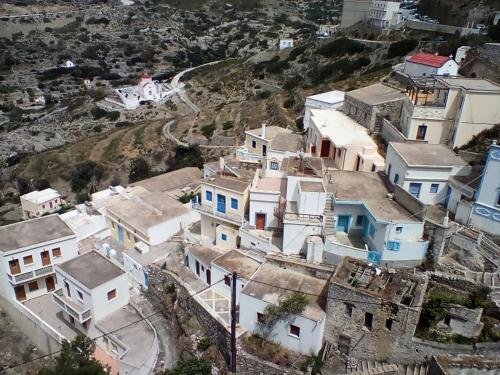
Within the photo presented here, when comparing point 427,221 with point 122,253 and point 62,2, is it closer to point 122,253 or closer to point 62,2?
point 122,253

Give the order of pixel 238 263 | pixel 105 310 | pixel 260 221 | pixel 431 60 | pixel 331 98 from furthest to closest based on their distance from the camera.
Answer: pixel 331 98 < pixel 431 60 < pixel 260 221 < pixel 105 310 < pixel 238 263

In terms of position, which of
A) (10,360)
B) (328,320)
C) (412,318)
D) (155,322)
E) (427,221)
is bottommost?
(10,360)

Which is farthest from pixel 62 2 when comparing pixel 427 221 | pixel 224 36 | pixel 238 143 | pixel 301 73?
pixel 427 221

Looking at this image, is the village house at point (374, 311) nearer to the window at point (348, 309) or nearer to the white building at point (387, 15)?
the window at point (348, 309)

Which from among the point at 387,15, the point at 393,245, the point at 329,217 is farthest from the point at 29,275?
the point at 387,15

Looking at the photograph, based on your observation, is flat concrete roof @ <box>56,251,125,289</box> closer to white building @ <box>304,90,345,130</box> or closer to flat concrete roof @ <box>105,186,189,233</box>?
flat concrete roof @ <box>105,186,189,233</box>

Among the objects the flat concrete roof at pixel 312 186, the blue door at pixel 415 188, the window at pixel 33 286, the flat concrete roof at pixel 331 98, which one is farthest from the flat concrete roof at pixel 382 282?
the flat concrete roof at pixel 331 98

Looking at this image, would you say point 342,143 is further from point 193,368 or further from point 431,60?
point 193,368
